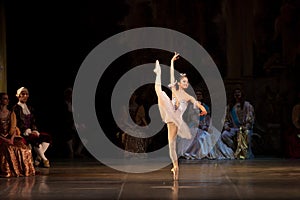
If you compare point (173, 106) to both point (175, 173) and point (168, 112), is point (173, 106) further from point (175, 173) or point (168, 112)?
point (175, 173)

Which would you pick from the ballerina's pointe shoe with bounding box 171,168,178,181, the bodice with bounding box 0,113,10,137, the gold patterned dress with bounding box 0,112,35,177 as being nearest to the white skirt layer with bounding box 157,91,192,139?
the ballerina's pointe shoe with bounding box 171,168,178,181

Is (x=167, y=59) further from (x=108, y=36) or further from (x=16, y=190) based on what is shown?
(x=16, y=190)

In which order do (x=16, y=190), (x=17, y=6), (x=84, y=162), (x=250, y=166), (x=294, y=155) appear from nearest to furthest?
(x=16, y=190)
(x=250, y=166)
(x=84, y=162)
(x=294, y=155)
(x=17, y=6)

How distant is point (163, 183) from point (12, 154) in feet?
8.67

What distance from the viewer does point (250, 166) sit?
1316 cm

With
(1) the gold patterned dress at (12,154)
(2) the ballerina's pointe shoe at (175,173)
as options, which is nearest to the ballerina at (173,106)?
(2) the ballerina's pointe shoe at (175,173)

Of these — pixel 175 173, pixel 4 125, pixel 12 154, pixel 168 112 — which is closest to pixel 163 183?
pixel 175 173

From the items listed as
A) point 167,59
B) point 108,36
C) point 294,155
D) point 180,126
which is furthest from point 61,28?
point 180,126

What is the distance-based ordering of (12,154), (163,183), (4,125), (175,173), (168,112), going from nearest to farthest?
Answer: 1. (168,112)
2. (163,183)
3. (175,173)
4. (12,154)
5. (4,125)

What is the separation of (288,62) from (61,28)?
536cm

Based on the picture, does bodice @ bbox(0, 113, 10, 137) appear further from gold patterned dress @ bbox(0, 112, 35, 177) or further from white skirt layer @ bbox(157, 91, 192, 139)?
white skirt layer @ bbox(157, 91, 192, 139)

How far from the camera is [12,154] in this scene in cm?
1136

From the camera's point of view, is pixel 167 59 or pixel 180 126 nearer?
pixel 180 126

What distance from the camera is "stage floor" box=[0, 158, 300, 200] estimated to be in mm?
8633
